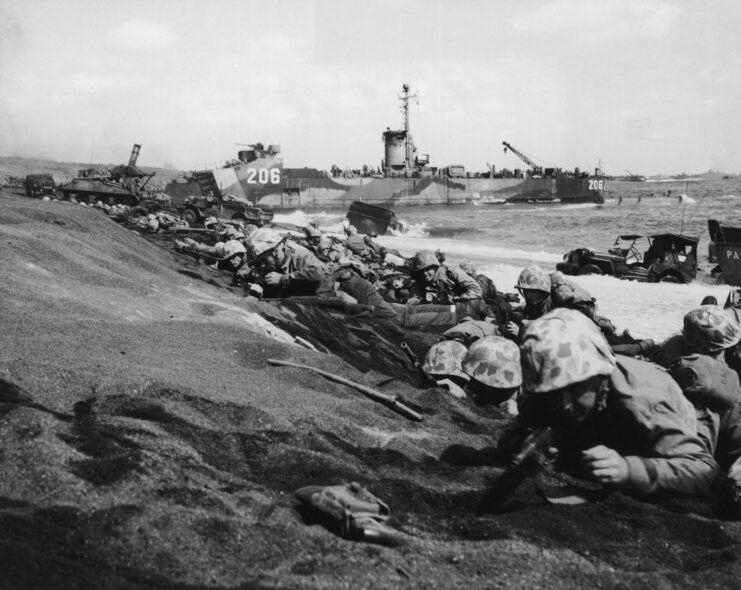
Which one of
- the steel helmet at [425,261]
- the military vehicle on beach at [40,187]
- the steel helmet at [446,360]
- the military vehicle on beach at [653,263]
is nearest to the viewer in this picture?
the steel helmet at [446,360]

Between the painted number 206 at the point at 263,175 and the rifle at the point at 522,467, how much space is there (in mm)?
38934

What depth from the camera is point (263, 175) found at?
41.3 meters

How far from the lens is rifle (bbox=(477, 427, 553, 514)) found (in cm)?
293

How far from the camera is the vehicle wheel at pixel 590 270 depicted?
61.2 feet

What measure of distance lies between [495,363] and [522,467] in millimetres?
2437

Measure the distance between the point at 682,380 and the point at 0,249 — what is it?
7113 mm

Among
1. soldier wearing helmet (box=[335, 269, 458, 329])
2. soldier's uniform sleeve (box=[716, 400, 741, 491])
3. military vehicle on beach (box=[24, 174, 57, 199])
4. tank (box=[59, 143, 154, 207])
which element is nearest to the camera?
soldier's uniform sleeve (box=[716, 400, 741, 491])

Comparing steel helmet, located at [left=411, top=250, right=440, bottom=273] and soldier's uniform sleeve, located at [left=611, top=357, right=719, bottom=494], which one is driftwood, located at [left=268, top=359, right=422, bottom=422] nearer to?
soldier's uniform sleeve, located at [left=611, top=357, right=719, bottom=494]

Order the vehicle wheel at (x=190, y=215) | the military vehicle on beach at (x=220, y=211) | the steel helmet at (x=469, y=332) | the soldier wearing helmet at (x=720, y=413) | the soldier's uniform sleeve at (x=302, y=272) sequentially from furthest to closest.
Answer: the military vehicle on beach at (x=220, y=211), the vehicle wheel at (x=190, y=215), the soldier's uniform sleeve at (x=302, y=272), the steel helmet at (x=469, y=332), the soldier wearing helmet at (x=720, y=413)

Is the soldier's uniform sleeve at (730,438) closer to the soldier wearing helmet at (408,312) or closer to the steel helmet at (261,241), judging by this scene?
the soldier wearing helmet at (408,312)

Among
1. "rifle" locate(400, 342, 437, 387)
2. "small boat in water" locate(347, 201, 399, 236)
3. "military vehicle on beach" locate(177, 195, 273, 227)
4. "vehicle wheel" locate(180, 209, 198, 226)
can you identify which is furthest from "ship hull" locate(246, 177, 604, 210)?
"rifle" locate(400, 342, 437, 387)

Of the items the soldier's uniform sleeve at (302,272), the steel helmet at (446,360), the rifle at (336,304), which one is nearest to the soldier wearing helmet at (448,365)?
the steel helmet at (446,360)

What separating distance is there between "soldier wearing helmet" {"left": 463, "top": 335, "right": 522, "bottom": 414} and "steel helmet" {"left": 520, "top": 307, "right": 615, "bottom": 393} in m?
2.43

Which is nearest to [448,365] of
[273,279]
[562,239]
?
[273,279]
